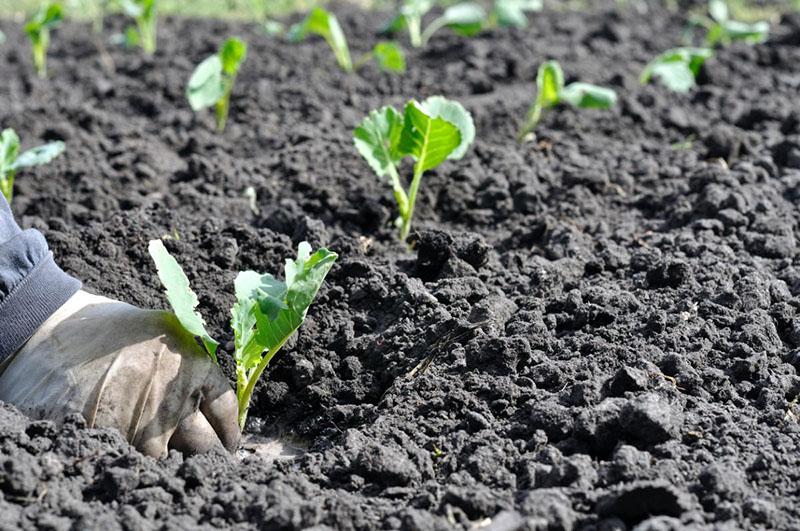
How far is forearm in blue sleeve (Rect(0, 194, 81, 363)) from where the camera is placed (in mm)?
2432

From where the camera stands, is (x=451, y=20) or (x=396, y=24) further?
(x=396, y=24)

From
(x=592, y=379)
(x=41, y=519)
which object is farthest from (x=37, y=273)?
(x=592, y=379)

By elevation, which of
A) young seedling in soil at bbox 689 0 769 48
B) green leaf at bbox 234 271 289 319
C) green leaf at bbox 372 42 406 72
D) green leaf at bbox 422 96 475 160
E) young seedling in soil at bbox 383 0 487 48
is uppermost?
green leaf at bbox 234 271 289 319

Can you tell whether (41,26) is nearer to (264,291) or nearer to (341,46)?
(341,46)

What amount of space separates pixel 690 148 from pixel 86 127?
2.67 metres

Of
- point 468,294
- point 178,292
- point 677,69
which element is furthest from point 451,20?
point 178,292

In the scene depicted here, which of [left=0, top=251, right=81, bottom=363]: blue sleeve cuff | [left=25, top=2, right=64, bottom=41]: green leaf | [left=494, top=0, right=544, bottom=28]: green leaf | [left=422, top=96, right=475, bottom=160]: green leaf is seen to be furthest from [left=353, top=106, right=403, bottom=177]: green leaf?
[left=494, top=0, right=544, bottom=28]: green leaf

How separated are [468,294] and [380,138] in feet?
2.55

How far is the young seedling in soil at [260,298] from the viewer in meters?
2.32

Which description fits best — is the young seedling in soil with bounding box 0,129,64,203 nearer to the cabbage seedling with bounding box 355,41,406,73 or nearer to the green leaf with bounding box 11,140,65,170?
the green leaf with bounding box 11,140,65,170

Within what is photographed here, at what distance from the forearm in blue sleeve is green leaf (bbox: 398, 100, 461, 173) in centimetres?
126

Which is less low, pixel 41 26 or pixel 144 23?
pixel 41 26

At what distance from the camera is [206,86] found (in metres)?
4.45

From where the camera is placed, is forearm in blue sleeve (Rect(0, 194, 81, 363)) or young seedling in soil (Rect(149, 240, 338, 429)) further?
forearm in blue sleeve (Rect(0, 194, 81, 363))
